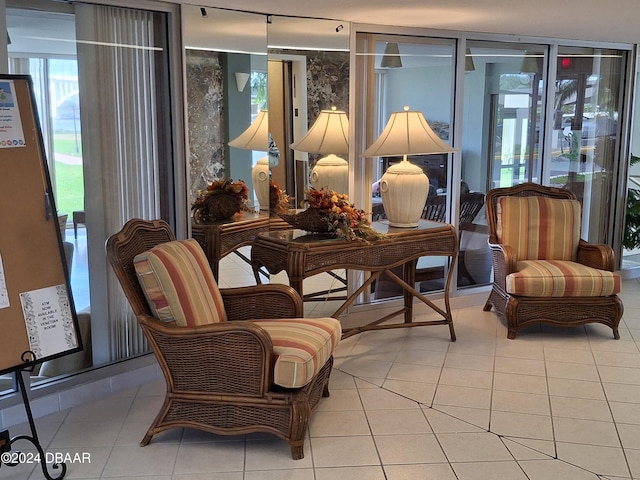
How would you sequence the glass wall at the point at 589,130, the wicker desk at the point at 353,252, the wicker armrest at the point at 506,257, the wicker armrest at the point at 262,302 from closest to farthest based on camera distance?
the wicker armrest at the point at 262,302 → the wicker desk at the point at 353,252 → the wicker armrest at the point at 506,257 → the glass wall at the point at 589,130

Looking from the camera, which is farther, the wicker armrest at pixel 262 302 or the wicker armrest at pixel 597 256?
the wicker armrest at pixel 597 256

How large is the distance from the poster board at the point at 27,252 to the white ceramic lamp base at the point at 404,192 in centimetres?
218

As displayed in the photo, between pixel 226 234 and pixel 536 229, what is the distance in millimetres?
2226

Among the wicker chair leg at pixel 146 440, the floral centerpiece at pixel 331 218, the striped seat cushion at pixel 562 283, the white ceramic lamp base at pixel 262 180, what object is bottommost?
the wicker chair leg at pixel 146 440

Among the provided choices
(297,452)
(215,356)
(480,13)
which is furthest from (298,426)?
(480,13)

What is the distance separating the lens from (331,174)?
449cm

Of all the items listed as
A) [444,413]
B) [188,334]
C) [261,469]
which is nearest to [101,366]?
[188,334]

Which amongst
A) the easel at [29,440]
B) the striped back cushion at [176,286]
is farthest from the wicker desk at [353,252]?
the easel at [29,440]

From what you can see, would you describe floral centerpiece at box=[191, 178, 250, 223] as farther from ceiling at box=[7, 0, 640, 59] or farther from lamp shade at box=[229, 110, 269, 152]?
ceiling at box=[7, 0, 640, 59]

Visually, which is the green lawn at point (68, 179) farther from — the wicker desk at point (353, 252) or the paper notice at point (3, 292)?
the wicker desk at point (353, 252)

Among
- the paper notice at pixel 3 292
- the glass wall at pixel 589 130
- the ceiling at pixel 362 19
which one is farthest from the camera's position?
the glass wall at pixel 589 130

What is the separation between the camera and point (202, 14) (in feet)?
12.4

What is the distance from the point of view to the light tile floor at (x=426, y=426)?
2.84 m

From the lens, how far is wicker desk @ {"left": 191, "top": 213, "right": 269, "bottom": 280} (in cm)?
399
